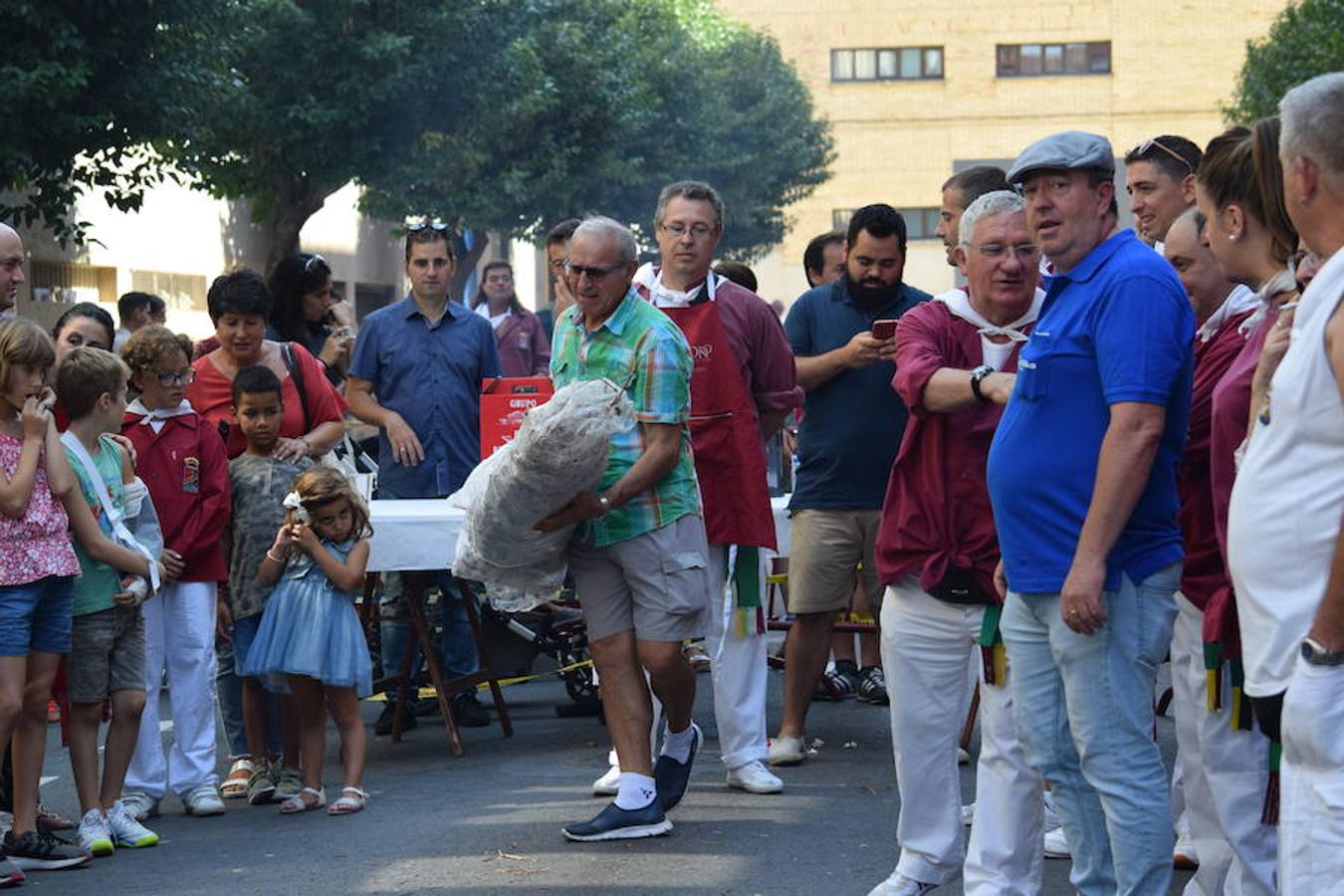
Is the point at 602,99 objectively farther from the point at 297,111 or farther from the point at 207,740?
the point at 207,740

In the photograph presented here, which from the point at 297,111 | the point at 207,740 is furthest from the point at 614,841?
the point at 297,111

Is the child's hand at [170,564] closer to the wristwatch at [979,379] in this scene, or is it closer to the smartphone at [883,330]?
the smartphone at [883,330]

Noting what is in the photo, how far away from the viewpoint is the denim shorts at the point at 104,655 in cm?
755

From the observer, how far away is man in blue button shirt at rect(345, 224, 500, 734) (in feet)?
33.5

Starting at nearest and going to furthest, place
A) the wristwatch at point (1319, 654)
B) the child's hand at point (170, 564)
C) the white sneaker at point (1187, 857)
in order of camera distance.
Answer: the wristwatch at point (1319, 654)
the white sneaker at point (1187, 857)
the child's hand at point (170, 564)

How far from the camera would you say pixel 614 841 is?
24.4 ft

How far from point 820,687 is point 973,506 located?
193 inches

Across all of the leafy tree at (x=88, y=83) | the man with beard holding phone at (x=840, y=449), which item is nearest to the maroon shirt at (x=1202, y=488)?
the man with beard holding phone at (x=840, y=449)

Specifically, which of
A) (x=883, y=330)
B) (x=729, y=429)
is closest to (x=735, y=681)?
(x=729, y=429)

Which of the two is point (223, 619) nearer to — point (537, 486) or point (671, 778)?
point (671, 778)

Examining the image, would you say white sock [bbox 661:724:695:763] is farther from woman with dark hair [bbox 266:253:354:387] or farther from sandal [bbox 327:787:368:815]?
woman with dark hair [bbox 266:253:354:387]

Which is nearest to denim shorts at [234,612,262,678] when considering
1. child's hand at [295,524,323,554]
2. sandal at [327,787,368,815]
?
child's hand at [295,524,323,554]

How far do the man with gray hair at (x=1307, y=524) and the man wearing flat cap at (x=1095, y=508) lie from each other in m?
0.90

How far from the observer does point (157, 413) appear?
8359mm
